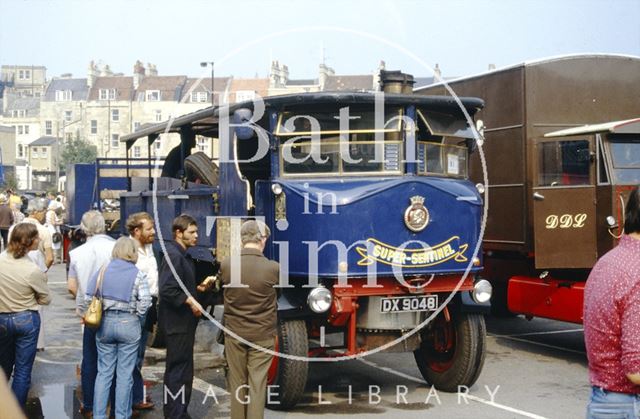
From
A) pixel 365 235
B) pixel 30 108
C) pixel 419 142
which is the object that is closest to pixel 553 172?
pixel 419 142

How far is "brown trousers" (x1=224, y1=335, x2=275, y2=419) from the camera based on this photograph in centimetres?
647

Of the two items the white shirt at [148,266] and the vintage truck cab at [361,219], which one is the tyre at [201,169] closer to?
the vintage truck cab at [361,219]

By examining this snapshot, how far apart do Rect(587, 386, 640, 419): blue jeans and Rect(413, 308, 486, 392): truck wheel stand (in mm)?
4706

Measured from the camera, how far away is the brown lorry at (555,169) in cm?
1005

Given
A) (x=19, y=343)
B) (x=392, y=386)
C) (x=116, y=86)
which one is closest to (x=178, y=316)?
(x=19, y=343)

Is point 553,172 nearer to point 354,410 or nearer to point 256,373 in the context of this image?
point 354,410

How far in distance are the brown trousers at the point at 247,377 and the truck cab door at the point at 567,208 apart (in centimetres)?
506

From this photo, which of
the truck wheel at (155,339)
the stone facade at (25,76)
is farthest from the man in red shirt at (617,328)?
the stone facade at (25,76)

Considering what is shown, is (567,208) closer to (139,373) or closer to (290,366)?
(290,366)

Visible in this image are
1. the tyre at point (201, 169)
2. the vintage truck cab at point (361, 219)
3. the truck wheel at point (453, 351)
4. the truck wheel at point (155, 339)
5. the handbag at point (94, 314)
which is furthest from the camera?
the truck wheel at point (155, 339)

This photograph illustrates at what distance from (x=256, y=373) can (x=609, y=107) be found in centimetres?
712

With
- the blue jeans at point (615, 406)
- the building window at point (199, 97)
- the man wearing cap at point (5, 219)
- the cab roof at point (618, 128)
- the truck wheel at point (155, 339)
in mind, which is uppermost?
the building window at point (199, 97)

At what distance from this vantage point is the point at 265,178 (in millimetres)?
8852

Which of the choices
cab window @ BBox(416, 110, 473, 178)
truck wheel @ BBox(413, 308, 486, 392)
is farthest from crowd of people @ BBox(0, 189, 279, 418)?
truck wheel @ BBox(413, 308, 486, 392)
